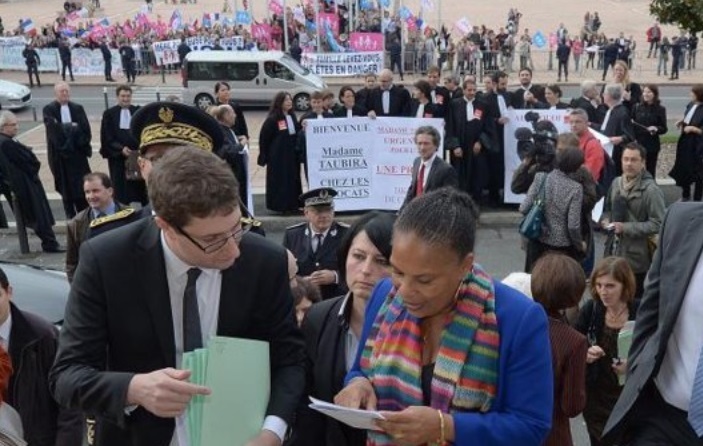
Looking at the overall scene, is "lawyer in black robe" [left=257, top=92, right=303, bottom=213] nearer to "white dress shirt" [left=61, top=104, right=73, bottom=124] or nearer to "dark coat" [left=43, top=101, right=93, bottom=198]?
"dark coat" [left=43, top=101, right=93, bottom=198]

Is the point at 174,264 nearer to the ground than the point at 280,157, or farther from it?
farther from it

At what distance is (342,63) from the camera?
2886 centimetres

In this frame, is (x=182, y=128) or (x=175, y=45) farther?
(x=175, y=45)

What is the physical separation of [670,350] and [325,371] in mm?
1287

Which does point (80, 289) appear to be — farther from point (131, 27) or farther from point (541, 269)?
point (131, 27)

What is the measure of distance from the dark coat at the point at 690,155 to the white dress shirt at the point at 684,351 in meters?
8.66

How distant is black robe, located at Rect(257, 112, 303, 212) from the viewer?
1142 cm

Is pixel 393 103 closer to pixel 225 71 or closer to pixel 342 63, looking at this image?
pixel 225 71

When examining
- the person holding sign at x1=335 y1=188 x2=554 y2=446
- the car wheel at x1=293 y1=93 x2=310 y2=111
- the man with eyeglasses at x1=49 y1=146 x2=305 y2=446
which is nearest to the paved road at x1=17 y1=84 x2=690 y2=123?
the car wheel at x1=293 y1=93 x2=310 y2=111

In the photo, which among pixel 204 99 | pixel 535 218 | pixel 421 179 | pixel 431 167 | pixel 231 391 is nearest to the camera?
pixel 231 391

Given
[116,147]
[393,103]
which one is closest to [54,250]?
[116,147]

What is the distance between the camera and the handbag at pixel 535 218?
22.7ft

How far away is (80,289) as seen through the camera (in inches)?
98.0

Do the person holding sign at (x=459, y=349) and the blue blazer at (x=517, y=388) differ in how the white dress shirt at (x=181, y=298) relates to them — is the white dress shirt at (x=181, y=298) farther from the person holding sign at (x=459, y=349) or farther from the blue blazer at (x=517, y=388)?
the blue blazer at (x=517, y=388)
